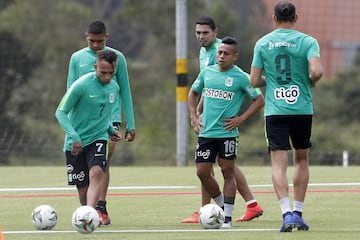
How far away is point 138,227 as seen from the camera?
10.8 metres

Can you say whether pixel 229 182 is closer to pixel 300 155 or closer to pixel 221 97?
pixel 221 97

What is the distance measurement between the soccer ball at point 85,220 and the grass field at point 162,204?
0.24 ft

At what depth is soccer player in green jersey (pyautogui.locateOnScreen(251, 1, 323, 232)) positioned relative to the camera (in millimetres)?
10047

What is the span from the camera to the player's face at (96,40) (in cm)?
1134

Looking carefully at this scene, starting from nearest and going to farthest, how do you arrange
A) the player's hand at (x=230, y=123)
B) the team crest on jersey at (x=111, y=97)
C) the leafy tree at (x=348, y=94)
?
the team crest on jersey at (x=111, y=97), the player's hand at (x=230, y=123), the leafy tree at (x=348, y=94)

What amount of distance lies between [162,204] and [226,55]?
2.86 meters

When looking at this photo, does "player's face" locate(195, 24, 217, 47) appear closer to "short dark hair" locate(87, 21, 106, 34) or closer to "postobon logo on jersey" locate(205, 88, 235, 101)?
"postobon logo on jersey" locate(205, 88, 235, 101)

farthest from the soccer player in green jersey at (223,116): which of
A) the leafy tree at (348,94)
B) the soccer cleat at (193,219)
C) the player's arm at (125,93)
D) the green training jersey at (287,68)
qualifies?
the leafy tree at (348,94)

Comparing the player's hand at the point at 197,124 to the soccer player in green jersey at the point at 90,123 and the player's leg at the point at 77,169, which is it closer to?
the soccer player in green jersey at the point at 90,123

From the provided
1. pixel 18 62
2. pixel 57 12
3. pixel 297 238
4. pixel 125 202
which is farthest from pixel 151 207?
pixel 57 12

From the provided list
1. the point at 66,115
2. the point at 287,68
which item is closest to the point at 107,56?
the point at 66,115

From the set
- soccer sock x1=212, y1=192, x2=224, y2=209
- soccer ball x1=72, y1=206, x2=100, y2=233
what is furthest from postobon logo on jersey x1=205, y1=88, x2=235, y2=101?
soccer ball x1=72, y1=206, x2=100, y2=233

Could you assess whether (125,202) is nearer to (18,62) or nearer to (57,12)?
(18,62)

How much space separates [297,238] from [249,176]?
763 centimetres
